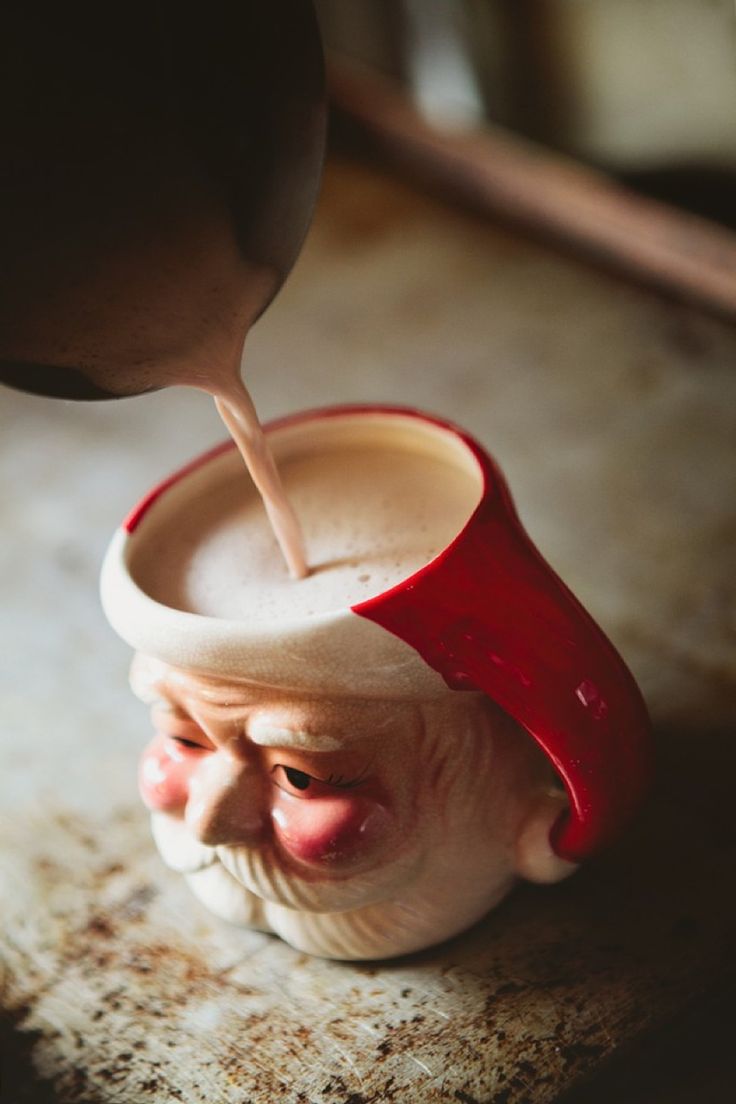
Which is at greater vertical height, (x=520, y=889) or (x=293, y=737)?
(x=293, y=737)

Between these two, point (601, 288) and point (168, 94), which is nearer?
point (168, 94)

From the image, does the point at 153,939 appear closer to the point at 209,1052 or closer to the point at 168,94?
the point at 209,1052

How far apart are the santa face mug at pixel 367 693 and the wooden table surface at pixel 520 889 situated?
0.06 meters

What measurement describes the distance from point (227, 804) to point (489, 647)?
21 centimetres

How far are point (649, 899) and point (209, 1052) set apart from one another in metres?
0.35

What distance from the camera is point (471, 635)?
2.54 ft

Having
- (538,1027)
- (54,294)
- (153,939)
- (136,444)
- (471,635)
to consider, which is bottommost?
(136,444)

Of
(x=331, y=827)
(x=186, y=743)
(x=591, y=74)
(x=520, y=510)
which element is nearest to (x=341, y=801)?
(x=331, y=827)

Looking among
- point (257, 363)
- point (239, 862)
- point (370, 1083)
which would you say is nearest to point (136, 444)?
point (257, 363)

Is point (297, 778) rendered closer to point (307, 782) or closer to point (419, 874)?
point (307, 782)

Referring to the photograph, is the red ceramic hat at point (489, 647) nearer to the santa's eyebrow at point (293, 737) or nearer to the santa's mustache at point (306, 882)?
the santa's eyebrow at point (293, 737)

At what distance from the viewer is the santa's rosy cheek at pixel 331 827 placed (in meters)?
0.81

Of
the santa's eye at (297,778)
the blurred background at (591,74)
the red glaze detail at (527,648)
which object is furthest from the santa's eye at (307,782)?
the blurred background at (591,74)

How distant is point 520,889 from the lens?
95cm
